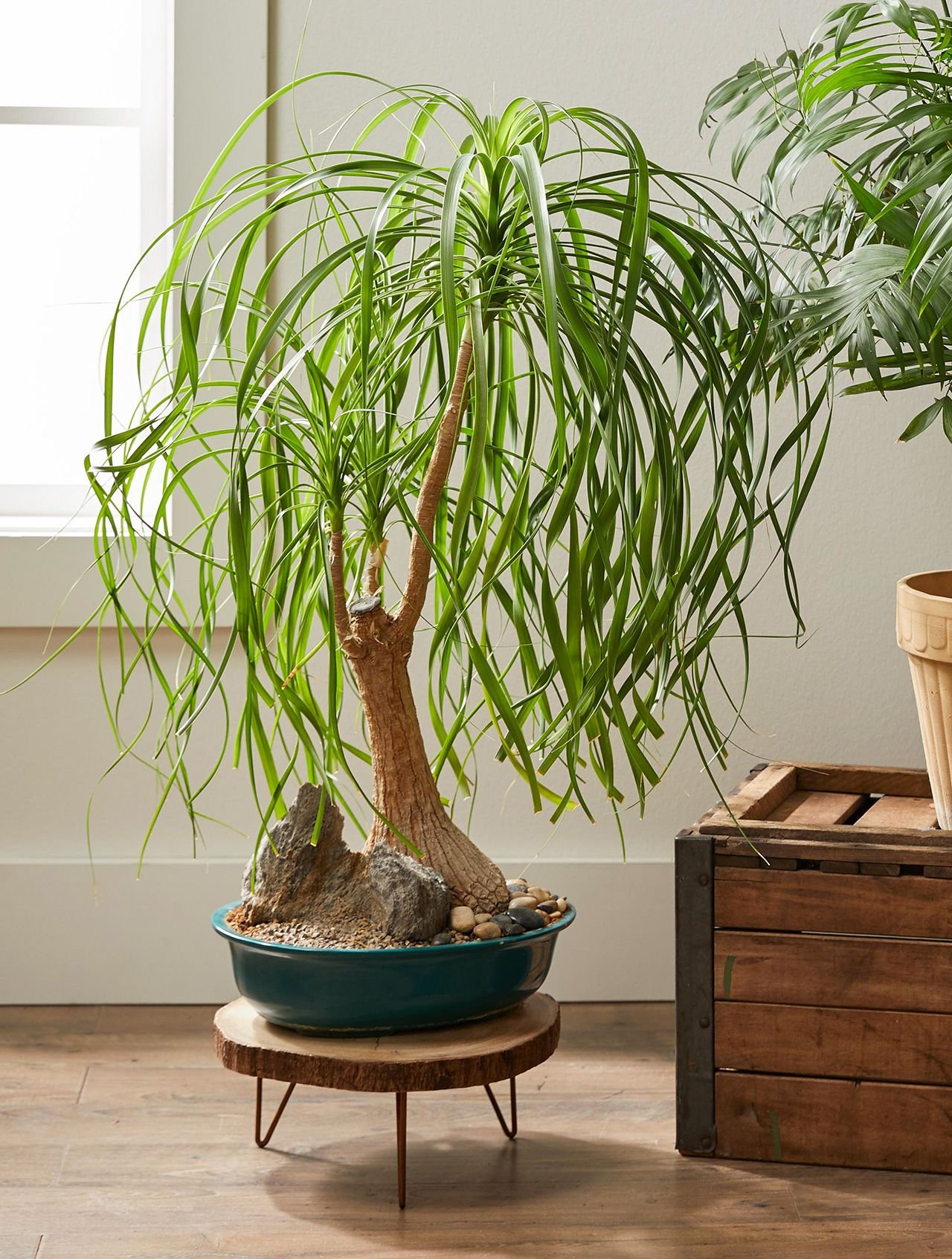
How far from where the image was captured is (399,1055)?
1.28 meters

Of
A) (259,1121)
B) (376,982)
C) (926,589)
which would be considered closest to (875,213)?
(926,589)

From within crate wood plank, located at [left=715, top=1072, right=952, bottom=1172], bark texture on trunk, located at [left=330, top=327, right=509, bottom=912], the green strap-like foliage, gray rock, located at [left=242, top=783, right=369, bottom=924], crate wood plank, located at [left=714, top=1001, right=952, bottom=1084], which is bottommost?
crate wood plank, located at [left=715, top=1072, right=952, bottom=1172]

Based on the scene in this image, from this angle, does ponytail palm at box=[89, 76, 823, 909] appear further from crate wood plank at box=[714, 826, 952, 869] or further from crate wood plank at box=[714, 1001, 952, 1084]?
crate wood plank at box=[714, 1001, 952, 1084]

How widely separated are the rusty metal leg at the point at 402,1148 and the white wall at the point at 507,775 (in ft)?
2.10

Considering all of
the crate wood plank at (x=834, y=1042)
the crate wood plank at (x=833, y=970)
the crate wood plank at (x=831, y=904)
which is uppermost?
the crate wood plank at (x=831, y=904)

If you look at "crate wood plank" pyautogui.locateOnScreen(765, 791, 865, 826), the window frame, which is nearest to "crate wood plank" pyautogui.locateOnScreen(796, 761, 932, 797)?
"crate wood plank" pyautogui.locateOnScreen(765, 791, 865, 826)

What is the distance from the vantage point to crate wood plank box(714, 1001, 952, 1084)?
1395mm

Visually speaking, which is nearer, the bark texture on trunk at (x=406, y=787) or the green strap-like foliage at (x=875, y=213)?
the green strap-like foliage at (x=875, y=213)

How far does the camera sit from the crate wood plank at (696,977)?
1440 mm

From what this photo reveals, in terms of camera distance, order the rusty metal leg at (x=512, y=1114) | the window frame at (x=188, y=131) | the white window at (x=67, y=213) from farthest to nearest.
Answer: the white window at (x=67, y=213) < the window frame at (x=188, y=131) < the rusty metal leg at (x=512, y=1114)

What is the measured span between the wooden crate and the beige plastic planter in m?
0.06

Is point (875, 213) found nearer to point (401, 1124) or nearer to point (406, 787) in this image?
point (406, 787)

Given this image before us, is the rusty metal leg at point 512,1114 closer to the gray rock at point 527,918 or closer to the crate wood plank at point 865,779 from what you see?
the gray rock at point 527,918

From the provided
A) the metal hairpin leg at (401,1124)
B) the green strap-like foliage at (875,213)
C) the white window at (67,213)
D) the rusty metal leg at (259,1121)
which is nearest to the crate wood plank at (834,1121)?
the metal hairpin leg at (401,1124)
